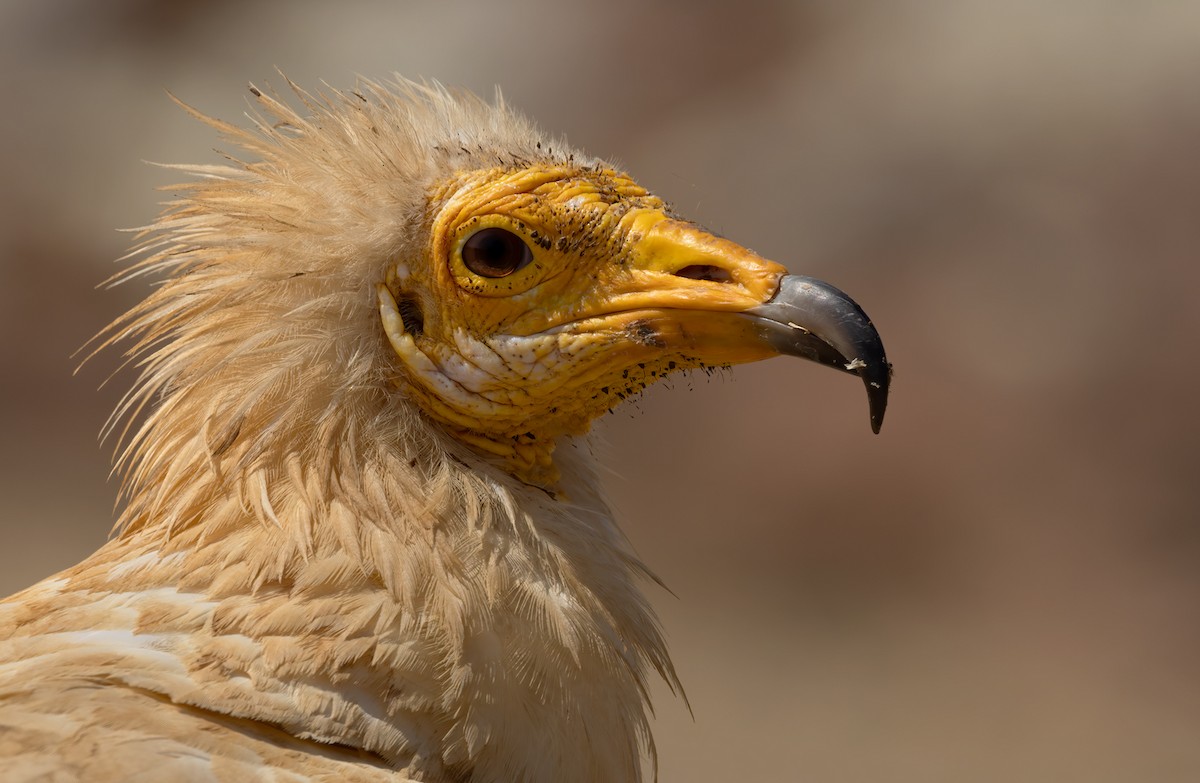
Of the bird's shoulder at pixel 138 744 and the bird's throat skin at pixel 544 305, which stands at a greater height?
the bird's throat skin at pixel 544 305

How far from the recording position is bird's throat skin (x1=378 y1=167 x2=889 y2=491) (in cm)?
313

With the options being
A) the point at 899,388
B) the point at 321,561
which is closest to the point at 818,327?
the point at 321,561

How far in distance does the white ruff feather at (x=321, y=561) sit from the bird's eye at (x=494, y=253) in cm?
15

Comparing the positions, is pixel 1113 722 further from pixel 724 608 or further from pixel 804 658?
pixel 724 608

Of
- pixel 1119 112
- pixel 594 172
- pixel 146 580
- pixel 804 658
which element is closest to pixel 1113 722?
pixel 804 658

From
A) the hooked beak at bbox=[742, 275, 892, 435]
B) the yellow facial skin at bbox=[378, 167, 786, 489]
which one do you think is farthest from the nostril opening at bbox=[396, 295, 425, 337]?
the hooked beak at bbox=[742, 275, 892, 435]

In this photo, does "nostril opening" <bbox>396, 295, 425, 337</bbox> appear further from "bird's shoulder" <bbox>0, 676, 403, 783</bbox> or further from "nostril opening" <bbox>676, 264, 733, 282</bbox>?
"bird's shoulder" <bbox>0, 676, 403, 783</bbox>

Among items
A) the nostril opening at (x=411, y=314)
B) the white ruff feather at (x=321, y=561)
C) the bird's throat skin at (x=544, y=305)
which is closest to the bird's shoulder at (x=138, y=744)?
the white ruff feather at (x=321, y=561)

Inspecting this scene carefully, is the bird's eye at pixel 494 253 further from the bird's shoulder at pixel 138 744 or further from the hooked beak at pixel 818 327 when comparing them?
the bird's shoulder at pixel 138 744

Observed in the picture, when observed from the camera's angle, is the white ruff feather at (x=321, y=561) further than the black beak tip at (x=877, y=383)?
No

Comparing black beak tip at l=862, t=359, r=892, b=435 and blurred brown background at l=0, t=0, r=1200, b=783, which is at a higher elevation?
blurred brown background at l=0, t=0, r=1200, b=783

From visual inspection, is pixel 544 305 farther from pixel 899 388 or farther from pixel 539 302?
pixel 899 388

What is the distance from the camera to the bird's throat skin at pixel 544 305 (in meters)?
3.13

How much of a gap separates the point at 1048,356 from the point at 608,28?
6517 mm
